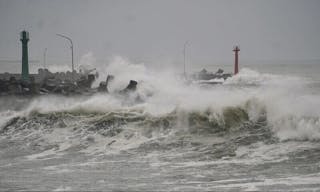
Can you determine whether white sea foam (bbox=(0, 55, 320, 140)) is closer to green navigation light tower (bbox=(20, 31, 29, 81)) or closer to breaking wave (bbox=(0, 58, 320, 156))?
breaking wave (bbox=(0, 58, 320, 156))

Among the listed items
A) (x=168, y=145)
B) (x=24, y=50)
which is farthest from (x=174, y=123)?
(x=24, y=50)

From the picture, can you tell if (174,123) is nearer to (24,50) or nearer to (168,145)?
(168,145)

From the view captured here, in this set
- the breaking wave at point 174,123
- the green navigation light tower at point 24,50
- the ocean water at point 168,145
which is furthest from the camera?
the green navigation light tower at point 24,50

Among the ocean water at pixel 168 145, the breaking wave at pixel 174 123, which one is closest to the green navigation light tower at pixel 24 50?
the ocean water at pixel 168 145

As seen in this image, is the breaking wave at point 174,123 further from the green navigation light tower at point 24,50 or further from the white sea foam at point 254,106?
the green navigation light tower at point 24,50

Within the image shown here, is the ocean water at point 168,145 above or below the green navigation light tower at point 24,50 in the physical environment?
below

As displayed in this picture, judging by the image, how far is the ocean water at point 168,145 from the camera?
9023mm

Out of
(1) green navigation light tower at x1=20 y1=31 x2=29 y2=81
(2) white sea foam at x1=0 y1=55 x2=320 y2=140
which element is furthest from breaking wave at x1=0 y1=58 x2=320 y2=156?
(1) green navigation light tower at x1=20 y1=31 x2=29 y2=81

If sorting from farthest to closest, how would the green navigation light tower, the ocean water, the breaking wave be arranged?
1. the green navigation light tower
2. the breaking wave
3. the ocean water

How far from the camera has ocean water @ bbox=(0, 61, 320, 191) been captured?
902 centimetres

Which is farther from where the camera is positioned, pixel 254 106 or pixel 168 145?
pixel 254 106

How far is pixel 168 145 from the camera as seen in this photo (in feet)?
41.7

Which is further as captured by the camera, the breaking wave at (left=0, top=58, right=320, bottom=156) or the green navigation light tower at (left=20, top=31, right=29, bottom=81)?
the green navigation light tower at (left=20, top=31, right=29, bottom=81)

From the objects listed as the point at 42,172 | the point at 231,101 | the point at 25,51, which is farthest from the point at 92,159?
the point at 25,51
